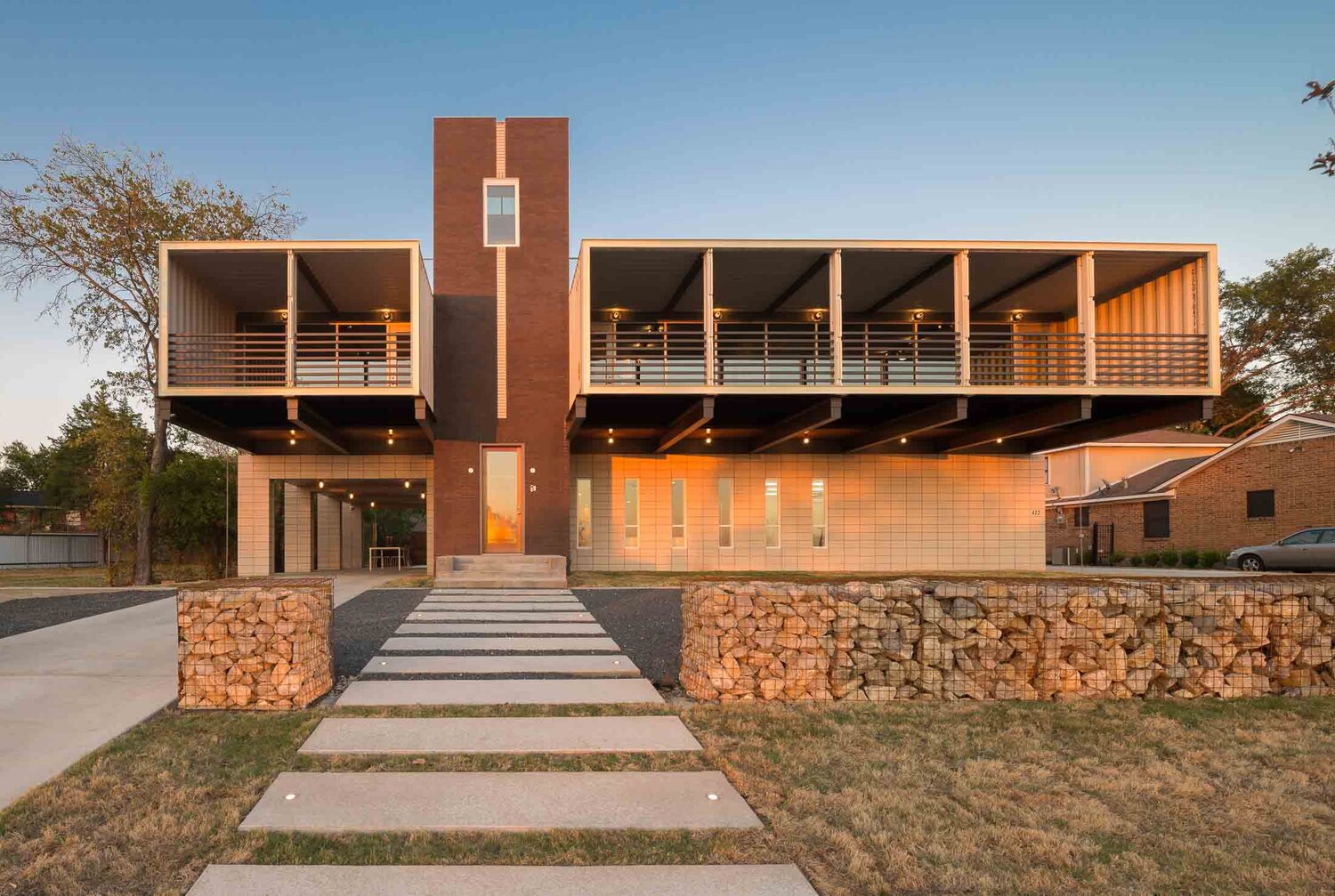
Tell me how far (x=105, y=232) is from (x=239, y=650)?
16.0m

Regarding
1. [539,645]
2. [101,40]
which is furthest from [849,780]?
[101,40]

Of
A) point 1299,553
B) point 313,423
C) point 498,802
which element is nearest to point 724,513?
point 313,423

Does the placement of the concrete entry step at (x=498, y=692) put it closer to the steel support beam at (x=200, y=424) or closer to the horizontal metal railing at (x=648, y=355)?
the horizontal metal railing at (x=648, y=355)

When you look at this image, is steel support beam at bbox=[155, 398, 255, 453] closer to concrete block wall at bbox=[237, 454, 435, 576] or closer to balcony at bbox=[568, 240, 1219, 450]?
concrete block wall at bbox=[237, 454, 435, 576]

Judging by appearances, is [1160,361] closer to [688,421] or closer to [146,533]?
[688,421]

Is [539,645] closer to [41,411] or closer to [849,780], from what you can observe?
[849,780]

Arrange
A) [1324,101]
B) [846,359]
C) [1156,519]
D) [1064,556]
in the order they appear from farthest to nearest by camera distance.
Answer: [1064,556] → [1156,519] → [846,359] → [1324,101]

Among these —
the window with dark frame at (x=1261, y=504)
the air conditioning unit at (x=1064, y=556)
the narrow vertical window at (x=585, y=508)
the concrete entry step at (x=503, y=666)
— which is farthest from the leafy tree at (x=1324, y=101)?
the air conditioning unit at (x=1064, y=556)

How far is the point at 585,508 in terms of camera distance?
17.3m

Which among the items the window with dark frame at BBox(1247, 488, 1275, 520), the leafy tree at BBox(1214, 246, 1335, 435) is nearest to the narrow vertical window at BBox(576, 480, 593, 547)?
the window with dark frame at BBox(1247, 488, 1275, 520)

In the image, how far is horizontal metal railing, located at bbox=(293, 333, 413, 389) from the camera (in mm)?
13617

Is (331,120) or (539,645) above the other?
(331,120)

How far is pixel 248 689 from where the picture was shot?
4.83 metres

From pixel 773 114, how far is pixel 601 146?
15.1ft
